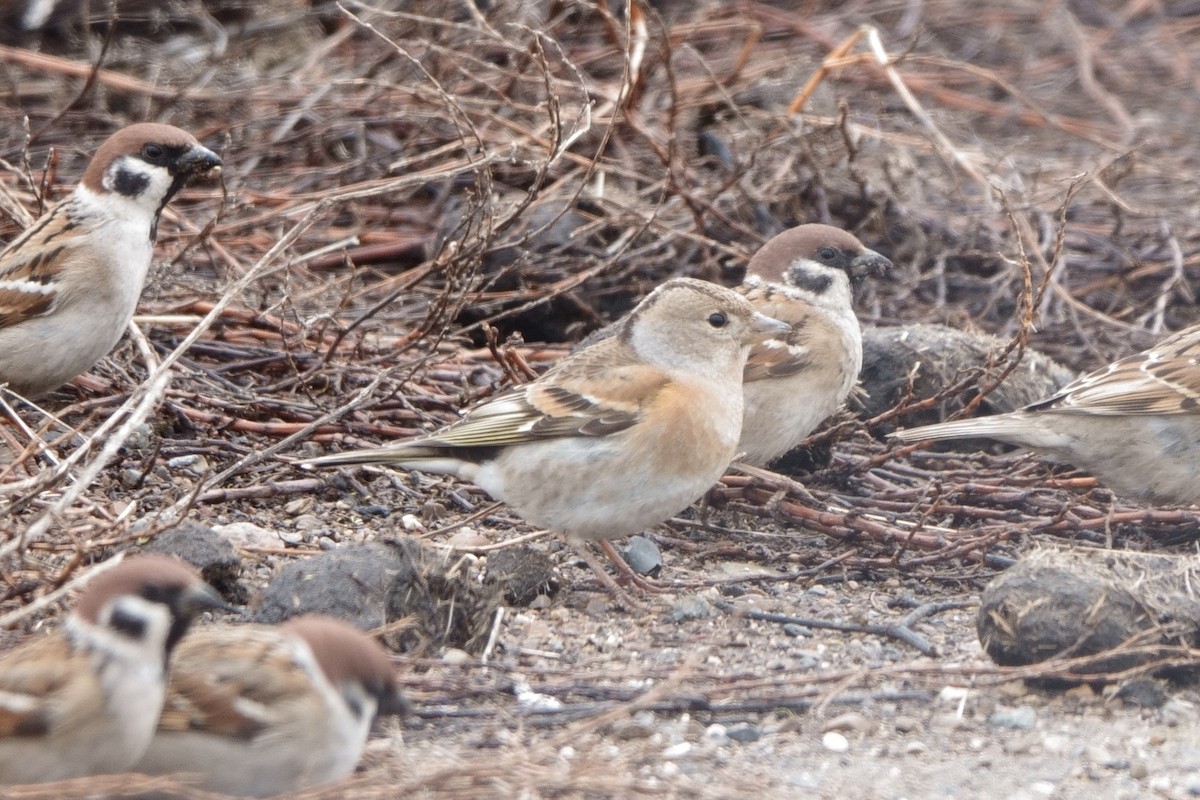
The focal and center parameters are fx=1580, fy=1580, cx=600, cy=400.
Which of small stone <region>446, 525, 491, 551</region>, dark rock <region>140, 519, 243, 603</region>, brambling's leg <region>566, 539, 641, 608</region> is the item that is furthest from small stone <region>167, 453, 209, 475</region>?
brambling's leg <region>566, 539, 641, 608</region>

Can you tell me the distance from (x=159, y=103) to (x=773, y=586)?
16.9ft

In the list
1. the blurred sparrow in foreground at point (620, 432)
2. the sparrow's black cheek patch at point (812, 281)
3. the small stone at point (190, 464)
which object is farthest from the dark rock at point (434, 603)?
the sparrow's black cheek patch at point (812, 281)

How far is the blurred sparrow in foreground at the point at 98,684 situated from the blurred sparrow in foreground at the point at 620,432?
1.52 meters

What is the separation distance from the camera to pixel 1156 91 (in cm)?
1245

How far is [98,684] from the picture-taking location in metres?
2.92

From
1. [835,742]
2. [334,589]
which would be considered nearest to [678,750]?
[835,742]

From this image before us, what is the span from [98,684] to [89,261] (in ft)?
8.79

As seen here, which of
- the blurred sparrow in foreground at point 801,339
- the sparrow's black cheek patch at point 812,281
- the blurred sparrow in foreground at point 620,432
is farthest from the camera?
the sparrow's black cheek patch at point 812,281

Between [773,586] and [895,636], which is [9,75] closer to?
[773,586]

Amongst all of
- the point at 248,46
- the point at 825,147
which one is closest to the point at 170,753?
the point at 825,147

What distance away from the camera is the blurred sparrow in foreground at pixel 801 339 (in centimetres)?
570

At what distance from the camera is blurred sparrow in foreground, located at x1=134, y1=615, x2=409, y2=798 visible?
9.95 ft

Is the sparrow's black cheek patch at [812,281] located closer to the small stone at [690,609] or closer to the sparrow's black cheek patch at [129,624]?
the small stone at [690,609]

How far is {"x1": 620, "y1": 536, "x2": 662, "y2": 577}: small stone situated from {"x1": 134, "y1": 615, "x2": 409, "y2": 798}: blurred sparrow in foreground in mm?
2179
